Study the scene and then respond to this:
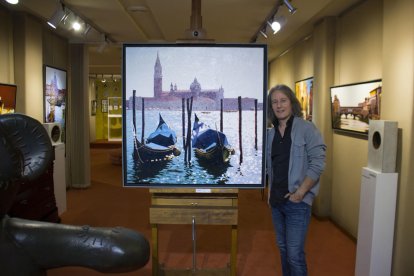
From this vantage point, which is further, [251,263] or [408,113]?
[251,263]

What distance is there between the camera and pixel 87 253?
2.47 feet

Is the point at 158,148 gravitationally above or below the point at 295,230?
above

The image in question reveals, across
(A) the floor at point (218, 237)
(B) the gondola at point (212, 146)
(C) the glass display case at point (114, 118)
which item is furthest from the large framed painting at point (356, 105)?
(C) the glass display case at point (114, 118)

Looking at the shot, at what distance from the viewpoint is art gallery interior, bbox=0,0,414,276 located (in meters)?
2.82

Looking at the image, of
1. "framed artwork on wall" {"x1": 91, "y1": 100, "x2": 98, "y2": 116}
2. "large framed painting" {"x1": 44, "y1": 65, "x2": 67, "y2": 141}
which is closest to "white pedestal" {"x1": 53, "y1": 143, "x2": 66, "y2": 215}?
"large framed painting" {"x1": 44, "y1": 65, "x2": 67, "y2": 141}

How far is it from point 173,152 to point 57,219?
2.76 meters

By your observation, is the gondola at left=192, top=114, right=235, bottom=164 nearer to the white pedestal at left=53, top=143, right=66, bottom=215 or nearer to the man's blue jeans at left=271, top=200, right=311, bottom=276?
the man's blue jeans at left=271, top=200, right=311, bottom=276

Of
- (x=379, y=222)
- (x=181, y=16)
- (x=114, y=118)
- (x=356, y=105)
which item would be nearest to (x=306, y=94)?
(x=356, y=105)

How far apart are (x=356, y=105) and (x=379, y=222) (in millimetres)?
1522

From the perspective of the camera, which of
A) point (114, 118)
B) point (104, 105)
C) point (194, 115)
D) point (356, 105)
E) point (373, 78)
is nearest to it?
point (194, 115)

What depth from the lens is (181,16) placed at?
181 inches

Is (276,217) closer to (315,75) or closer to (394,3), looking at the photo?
(394,3)

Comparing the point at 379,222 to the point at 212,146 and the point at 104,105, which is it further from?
the point at 104,105

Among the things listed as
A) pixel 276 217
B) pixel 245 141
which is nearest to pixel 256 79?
pixel 245 141
